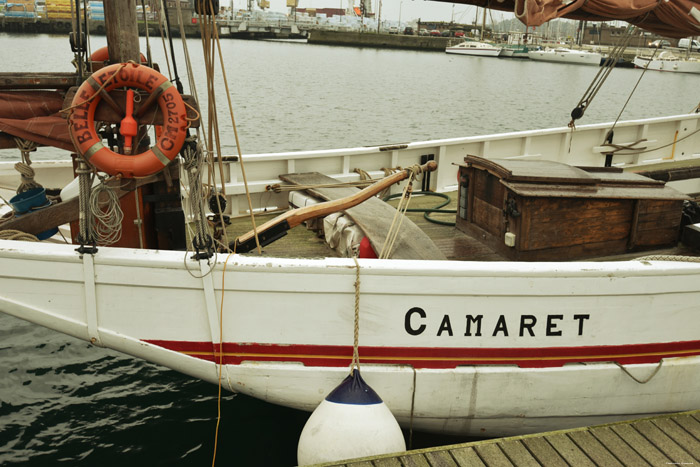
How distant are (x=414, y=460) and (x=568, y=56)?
8143 cm

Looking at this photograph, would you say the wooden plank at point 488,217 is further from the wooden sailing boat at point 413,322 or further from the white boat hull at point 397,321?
the white boat hull at point 397,321

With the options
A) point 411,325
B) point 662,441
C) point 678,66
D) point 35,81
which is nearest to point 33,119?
point 35,81

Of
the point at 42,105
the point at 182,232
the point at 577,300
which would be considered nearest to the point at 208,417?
the point at 182,232

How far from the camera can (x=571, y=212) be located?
4.99 m

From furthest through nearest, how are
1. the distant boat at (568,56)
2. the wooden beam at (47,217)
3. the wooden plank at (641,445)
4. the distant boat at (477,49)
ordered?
the distant boat at (477,49) → the distant boat at (568,56) → the wooden beam at (47,217) → the wooden plank at (641,445)

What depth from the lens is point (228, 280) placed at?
408cm

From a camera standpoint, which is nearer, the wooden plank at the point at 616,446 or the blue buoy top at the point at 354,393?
the blue buoy top at the point at 354,393

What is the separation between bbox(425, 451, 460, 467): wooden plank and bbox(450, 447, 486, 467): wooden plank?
4 cm

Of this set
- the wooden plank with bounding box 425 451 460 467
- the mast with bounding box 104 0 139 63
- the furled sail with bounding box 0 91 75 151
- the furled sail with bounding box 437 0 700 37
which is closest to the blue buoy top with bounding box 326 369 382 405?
the wooden plank with bounding box 425 451 460 467

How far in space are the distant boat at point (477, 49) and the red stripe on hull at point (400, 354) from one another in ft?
275

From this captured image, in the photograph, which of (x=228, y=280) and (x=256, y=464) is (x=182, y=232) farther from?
(x=256, y=464)

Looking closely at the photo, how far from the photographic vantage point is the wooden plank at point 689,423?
4578 millimetres

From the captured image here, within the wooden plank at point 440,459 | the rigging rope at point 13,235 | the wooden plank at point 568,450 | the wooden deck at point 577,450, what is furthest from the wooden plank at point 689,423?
the rigging rope at point 13,235

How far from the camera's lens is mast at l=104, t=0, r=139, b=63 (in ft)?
13.9
